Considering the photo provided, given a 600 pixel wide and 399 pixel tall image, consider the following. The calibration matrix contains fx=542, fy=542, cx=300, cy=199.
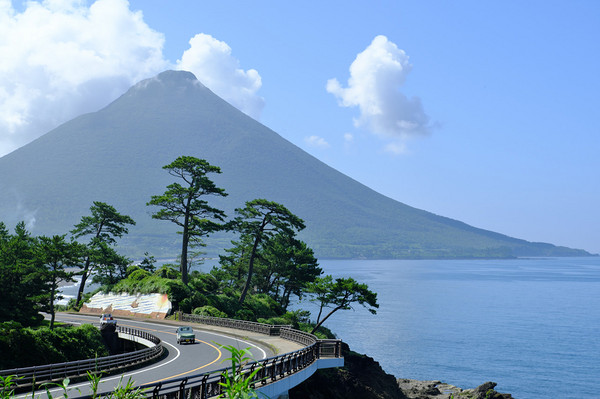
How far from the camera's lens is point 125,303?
52.7m

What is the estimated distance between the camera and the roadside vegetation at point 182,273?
125ft

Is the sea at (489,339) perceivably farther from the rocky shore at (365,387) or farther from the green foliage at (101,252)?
the green foliage at (101,252)

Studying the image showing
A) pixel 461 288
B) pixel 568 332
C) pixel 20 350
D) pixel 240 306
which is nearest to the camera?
pixel 20 350

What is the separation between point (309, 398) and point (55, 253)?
797 inches

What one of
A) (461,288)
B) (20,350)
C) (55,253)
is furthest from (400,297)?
(20,350)

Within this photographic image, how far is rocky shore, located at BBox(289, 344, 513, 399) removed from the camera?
38125mm

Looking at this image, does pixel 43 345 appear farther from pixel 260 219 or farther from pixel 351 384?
pixel 260 219

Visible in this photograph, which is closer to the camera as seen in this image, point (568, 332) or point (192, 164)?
point (192, 164)

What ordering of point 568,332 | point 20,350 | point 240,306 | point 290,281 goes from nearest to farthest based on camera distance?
1. point 20,350
2. point 240,306
3. point 290,281
4. point 568,332

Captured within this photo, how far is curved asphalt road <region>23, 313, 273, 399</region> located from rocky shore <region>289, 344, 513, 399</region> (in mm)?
6434

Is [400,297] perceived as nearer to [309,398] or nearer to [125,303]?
[125,303]

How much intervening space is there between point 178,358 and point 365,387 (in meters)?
19.3

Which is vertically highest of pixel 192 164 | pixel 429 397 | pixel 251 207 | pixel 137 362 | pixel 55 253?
pixel 192 164

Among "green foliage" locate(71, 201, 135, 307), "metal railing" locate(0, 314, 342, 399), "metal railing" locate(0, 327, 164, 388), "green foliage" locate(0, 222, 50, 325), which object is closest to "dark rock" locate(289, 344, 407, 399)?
"metal railing" locate(0, 314, 342, 399)
